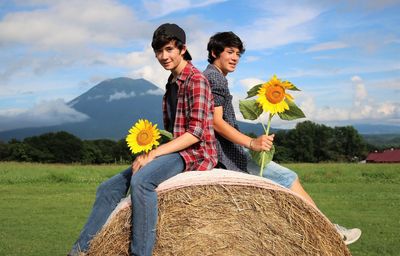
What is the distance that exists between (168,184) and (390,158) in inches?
2451

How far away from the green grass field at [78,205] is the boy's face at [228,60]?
3608mm

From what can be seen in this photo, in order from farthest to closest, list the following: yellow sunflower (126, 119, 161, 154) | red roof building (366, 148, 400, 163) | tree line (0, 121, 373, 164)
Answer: red roof building (366, 148, 400, 163) → tree line (0, 121, 373, 164) → yellow sunflower (126, 119, 161, 154)

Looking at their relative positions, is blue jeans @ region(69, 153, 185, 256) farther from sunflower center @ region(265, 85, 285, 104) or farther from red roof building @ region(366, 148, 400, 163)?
red roof building @ region(366, 148, 400, 163)

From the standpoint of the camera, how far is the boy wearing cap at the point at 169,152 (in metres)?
3.84

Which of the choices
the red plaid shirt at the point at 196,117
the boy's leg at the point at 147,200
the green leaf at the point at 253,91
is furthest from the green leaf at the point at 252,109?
the boy's leg at the point at 147,200

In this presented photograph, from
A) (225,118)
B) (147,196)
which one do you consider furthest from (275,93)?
(147,196)

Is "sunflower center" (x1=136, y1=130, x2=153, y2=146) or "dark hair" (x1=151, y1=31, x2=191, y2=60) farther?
"sunflower center" (x1=136, y1=130, x2=153, y2=146)

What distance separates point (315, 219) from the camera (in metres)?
4.21

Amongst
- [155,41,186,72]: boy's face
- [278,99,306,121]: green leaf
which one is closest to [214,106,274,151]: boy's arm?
[278,99,306,121]: green leaf

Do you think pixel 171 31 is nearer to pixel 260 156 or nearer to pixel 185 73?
→ pixel 185 73

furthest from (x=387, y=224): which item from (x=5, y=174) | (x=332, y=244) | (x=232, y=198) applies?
(x=5, y=174)

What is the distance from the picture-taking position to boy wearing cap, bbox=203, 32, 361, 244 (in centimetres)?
426

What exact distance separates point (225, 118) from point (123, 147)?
35.1m

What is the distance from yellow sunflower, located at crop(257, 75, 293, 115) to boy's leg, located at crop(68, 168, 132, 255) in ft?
3.73
